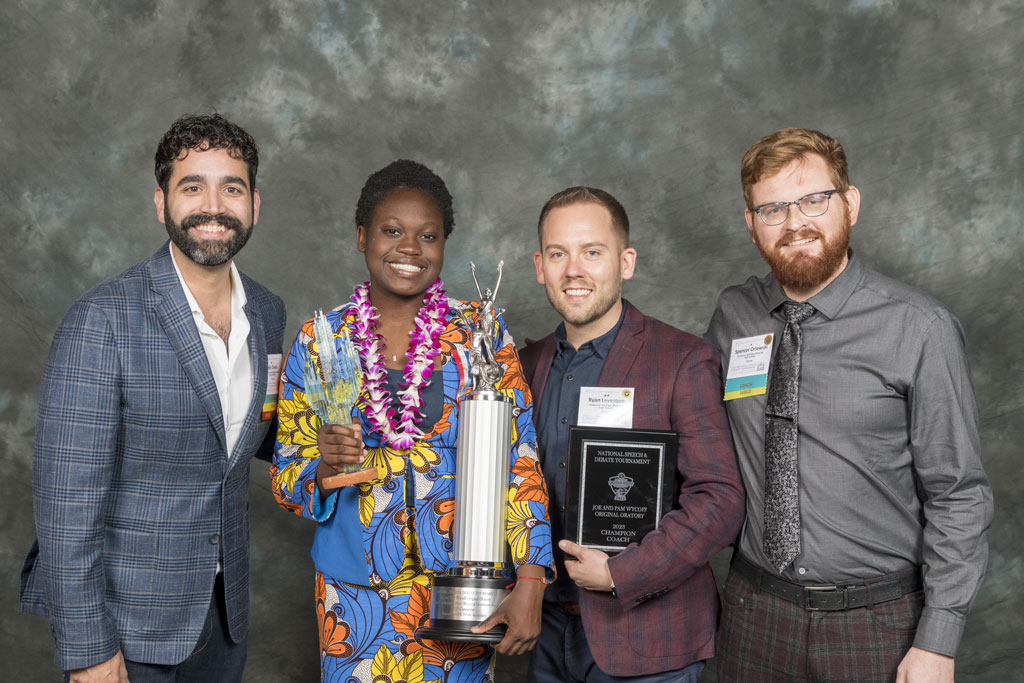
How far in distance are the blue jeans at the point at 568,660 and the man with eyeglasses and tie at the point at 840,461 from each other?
32 cm

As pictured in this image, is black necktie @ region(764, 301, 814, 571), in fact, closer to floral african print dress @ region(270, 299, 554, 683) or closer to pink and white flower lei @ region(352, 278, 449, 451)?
floral african print dress @ region(270, 299, 554, 683)

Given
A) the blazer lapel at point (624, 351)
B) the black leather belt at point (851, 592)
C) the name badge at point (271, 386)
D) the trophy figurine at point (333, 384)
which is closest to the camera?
the trophy figurine at point (333, 384)

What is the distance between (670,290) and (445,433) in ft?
8.04

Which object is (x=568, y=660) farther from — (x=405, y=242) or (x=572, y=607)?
(x=405, y=242)

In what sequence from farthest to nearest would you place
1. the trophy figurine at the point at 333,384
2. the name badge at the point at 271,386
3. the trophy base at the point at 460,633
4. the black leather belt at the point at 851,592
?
1. the name badge at the point at 271,386
2. the black leather belt at the point at 851,592
3. the trophy figurine at the point at 333,384
4. the trophy base at the point at 460,633

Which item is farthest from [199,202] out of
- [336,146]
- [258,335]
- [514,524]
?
[336,146]

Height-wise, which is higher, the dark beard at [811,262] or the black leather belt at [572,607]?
the dark beard at [811,262]

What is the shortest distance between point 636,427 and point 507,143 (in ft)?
8.38

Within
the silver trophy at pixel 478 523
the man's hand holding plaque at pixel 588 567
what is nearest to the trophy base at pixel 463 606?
the silver trophy at pixel 478 523

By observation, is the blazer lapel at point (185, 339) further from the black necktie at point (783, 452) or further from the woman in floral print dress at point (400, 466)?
the black necktie at point (783, 452)

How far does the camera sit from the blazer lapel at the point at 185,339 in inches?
110

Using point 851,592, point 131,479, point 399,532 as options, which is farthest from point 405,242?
point 851,592

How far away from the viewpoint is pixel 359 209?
10.2ft

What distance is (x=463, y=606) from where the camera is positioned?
260 cm
